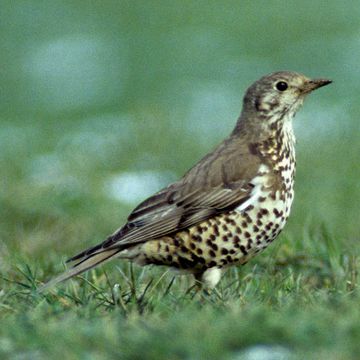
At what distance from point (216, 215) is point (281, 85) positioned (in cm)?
109

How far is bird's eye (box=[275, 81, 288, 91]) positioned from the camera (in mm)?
7789

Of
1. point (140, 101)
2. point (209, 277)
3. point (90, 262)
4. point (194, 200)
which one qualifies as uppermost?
point (194, 200)

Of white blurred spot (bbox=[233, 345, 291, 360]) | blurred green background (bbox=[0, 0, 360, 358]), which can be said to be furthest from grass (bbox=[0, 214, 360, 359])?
blurred green background (bbox=[0, 0, 360, 358])

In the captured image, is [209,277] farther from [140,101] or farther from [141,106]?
[140,101]

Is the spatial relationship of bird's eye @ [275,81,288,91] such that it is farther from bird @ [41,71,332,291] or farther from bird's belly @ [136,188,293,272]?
bird's belly @ [136,188,293,272]

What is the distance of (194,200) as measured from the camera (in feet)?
24.2

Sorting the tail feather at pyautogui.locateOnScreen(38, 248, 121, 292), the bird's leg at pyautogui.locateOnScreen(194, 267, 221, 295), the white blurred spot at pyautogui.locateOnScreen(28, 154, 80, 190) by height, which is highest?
the tail feather at pyautogui.locateOnScreen(38, 248, 121, 292)

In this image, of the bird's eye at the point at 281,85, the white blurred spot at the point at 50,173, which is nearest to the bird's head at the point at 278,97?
the bird's eye at the point at 281,85

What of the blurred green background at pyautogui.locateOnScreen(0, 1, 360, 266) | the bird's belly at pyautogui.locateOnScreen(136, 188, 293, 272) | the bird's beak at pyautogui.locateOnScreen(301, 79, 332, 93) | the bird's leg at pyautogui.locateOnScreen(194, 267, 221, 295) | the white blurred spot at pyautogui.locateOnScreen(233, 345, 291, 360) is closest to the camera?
the white blurred spot at pyautogui.locateOnScreen(233, 345, 291, 360)

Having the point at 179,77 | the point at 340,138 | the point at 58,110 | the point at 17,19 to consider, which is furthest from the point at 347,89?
the point at 17,19

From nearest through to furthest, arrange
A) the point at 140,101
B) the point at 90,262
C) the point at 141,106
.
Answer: the point at 90,262
the point at 141,106
the point at 140,101

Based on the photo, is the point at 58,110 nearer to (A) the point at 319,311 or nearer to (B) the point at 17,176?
(B) the point at 17,176

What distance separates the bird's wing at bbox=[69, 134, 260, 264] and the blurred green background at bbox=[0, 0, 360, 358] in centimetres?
56

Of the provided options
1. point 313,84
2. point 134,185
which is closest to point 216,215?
point 313,84
